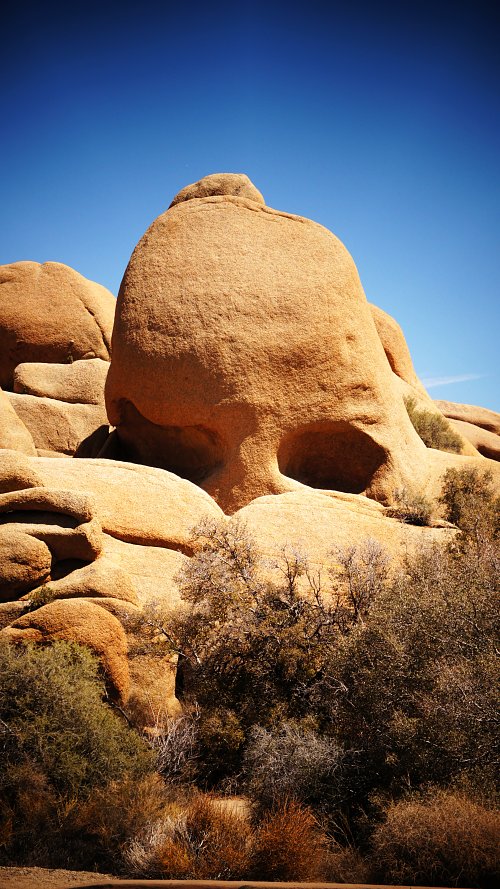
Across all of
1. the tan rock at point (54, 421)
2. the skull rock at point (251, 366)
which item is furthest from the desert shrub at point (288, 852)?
the tan rock at point (54, 421)

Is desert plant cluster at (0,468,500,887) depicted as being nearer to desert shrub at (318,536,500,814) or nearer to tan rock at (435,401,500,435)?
desert shrub at (318,536,500,814)

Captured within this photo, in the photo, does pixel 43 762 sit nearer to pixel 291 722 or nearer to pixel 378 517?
pixel 291 722

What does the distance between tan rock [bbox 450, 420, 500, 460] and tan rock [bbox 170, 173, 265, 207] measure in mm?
10656

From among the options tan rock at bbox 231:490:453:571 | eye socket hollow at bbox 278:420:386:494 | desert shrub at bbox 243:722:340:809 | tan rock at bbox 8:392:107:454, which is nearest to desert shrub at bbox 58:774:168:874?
desert shrub at bbox 243:722:340:809

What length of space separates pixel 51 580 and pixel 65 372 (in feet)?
32.4

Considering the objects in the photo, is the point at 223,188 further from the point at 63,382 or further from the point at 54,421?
the point at 54,421

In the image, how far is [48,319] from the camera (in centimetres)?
1930

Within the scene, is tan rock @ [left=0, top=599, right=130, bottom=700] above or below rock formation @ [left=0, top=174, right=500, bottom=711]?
below

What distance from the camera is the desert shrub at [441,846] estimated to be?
16.5 feet

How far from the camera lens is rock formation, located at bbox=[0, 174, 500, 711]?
10961mm

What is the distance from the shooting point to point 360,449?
14609 millimetres

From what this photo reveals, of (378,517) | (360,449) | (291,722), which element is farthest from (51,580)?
(360,449)

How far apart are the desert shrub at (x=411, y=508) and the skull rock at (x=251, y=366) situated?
0.45 metres

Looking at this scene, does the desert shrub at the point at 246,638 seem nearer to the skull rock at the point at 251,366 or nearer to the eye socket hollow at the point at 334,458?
the skull rock at the point at 251,366
